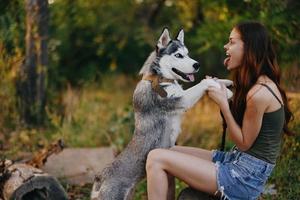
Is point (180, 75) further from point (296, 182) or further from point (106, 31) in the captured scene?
point (106, 31)

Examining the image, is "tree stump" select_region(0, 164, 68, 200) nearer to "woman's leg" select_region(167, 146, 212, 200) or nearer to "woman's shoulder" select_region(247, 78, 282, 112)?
"woman's leg" select_region(167, 146, 212, 200)

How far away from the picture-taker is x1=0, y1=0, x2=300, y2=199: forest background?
627 cm

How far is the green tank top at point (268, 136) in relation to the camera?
12.4 feet

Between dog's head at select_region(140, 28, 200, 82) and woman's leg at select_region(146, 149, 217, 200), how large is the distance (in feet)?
1.93

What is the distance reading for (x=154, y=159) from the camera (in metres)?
3.80

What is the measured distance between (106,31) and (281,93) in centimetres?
916

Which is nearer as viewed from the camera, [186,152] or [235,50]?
[235,50]

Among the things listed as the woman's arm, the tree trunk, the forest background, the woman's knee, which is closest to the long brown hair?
→ the woman's arm

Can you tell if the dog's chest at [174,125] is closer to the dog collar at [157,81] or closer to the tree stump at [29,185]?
the dog collar at [157,81]

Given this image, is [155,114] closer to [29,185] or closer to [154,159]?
[154,159]

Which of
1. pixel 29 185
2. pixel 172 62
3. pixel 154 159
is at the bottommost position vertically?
pixel 29 185

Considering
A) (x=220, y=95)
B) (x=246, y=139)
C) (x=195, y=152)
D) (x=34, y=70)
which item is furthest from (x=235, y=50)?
(x=34, y=70)

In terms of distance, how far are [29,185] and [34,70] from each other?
3313 mm

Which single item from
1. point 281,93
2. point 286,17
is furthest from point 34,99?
point 281,93
